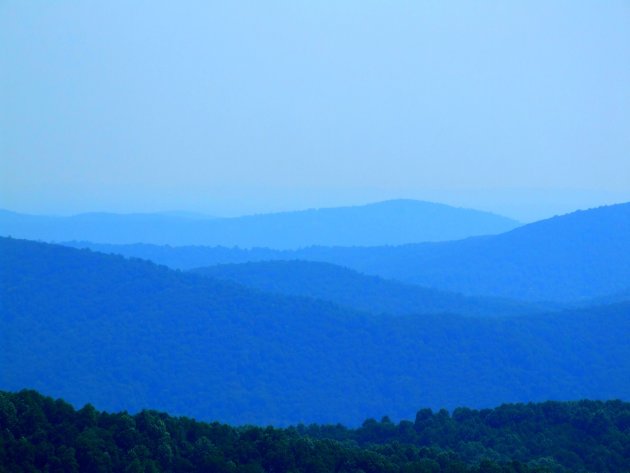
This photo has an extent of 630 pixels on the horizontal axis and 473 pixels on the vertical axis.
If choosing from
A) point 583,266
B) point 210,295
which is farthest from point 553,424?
point 583,266

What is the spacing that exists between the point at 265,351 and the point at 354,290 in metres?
24.3

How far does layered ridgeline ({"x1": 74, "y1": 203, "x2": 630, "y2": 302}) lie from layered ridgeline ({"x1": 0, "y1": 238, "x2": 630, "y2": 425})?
182 ft

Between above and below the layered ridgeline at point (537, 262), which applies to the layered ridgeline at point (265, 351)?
below

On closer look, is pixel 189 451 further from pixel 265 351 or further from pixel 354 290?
pixel 354 290

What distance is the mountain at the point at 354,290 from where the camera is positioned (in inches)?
3351

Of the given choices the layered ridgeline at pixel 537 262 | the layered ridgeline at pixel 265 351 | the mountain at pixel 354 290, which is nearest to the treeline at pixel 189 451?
the layered ridgeline at pixel 265 351

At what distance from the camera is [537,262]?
139m

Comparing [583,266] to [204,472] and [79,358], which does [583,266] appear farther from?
[204,472]

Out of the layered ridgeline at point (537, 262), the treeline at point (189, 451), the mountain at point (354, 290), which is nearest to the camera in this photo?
the treeline at point (189, 451)

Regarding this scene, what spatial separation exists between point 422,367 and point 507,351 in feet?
21.2

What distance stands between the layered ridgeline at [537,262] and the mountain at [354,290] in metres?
31.4

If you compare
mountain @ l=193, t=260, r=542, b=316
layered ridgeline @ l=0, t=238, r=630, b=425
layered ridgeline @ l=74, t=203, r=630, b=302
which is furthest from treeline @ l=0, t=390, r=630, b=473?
layered ridgeline @ l=74, t=203, r=630, b=302

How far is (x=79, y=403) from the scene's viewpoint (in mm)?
59906

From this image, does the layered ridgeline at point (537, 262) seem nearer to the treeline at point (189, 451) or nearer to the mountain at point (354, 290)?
the mountain at point (354, 290)
